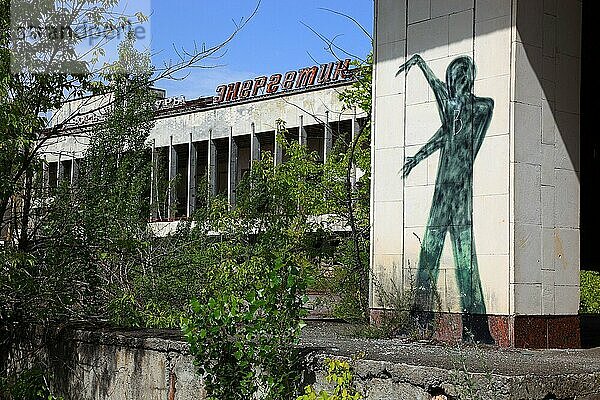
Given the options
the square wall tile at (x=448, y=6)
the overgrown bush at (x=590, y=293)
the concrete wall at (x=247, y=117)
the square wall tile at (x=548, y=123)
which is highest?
the concrete wall at (x=247, y=117)

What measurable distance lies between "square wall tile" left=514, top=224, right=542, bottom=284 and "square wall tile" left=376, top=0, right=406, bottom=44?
199 cm

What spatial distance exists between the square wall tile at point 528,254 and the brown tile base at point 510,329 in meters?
0.29

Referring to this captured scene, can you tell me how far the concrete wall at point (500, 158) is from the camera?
650 centimetres

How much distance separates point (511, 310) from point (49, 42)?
4.25m

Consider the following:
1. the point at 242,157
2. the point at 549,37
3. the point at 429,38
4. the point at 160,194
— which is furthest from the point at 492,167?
the point at 242,157

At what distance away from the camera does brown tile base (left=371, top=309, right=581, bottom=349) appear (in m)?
6.41

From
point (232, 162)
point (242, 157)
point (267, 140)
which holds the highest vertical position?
point (267, 140)

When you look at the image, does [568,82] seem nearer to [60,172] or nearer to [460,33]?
[460,33]

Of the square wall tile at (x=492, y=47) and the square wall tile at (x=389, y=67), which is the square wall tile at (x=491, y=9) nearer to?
the square wall tile at (x=492, y=47)

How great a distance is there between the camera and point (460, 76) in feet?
22.8

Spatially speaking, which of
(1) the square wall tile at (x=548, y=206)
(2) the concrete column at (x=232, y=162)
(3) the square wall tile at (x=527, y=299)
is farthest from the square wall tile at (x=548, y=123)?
(2) the concrete column at (x=232, y=162)

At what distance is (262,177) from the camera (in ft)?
39.4

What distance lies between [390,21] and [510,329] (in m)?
2.80

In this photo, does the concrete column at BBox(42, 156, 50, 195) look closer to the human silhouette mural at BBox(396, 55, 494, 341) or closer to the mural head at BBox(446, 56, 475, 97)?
the human silhouette mural at BBox(396, 55, 494, 341)
